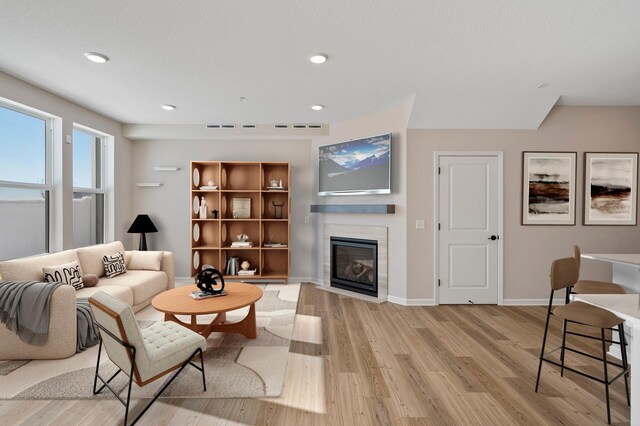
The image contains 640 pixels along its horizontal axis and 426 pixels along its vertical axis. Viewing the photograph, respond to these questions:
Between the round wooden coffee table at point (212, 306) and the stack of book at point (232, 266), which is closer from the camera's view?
the round wooden coffee table at point (212, 306)

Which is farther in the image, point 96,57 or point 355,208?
point 355,208

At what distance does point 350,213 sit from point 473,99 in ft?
7.41

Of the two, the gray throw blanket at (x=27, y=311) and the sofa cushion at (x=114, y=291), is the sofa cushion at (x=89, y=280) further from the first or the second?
the gray throw blanket at (x=27, y=311)

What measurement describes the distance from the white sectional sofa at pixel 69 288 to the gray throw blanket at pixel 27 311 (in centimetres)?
5

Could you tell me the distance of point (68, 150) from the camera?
3979 mm

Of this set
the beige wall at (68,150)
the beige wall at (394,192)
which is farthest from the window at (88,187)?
the beige wall at (394,192)

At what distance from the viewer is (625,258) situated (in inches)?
119

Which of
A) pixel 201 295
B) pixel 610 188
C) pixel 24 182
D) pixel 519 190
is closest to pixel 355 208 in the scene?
pixel 519 190

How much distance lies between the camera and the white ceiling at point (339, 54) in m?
2.15

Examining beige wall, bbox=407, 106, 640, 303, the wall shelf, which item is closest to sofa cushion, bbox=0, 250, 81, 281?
the wall shelf

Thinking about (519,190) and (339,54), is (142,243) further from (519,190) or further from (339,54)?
(519,190)

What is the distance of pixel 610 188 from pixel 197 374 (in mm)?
5503

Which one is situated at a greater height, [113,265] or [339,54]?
[339,54]

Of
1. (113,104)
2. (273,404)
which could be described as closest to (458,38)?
(273,404)
